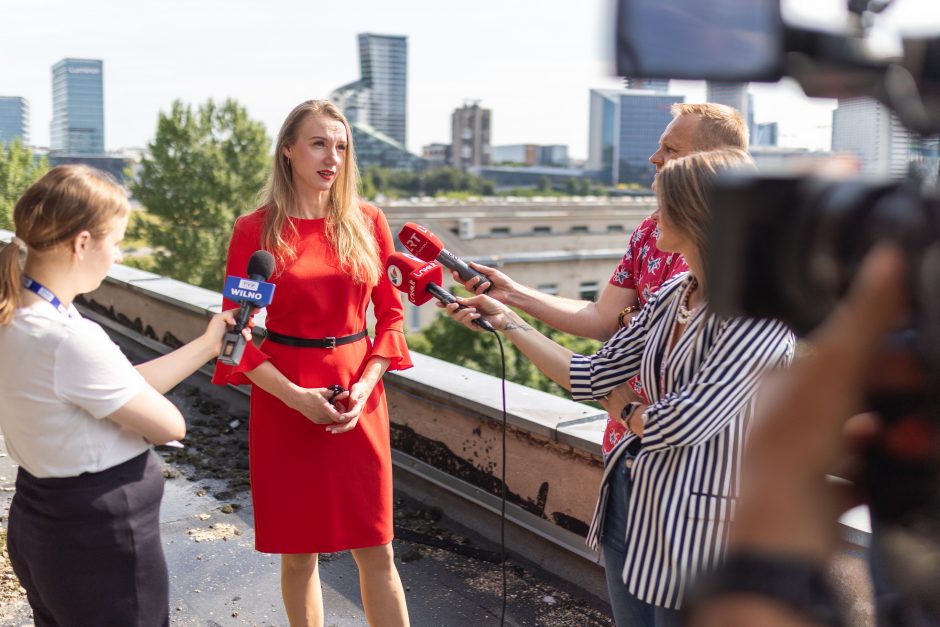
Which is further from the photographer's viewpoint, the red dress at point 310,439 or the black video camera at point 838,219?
the red dress at point 310,439

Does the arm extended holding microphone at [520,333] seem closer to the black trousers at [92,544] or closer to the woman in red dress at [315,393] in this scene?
the woman in red dress at [315,393]

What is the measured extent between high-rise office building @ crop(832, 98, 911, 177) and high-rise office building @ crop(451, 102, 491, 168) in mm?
131035

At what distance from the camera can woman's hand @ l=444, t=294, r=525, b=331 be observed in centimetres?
272

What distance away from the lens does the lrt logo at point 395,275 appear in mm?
2971

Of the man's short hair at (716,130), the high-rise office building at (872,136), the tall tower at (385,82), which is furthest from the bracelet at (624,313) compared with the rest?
the tall tower at (385,82)

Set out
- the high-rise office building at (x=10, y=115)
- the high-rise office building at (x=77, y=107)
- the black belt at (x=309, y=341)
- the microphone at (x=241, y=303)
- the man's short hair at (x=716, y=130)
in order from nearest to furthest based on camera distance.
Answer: the microphone at (x=241, y=303)
the man's short hair at (x=716, y=130)
the black belt at (x=309, y=341)
the high-rise office building at (x=10, y=115)
the high-rise office building at (x=77, y=107)

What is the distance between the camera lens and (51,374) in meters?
2.14

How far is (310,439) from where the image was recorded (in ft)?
10.2

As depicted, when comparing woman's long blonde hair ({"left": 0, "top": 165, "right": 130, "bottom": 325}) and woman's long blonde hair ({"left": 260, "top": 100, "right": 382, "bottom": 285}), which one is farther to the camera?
woman's long blonde hair ({"left": 260, "top": 100, "right": 382, "bottom": 285})

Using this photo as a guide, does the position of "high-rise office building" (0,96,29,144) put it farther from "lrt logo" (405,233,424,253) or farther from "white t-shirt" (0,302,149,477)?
"white t-shirt" (0,302,149,477)

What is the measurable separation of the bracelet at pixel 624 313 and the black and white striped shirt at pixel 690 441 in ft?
2.14

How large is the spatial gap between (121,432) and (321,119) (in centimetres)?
135

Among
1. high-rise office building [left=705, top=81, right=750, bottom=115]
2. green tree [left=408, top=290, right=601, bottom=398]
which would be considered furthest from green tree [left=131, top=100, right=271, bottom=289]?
high-rise office building [left=705, top=81, right=750, bottom=115]

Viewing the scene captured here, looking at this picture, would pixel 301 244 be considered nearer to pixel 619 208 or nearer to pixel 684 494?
pixel 684 494
